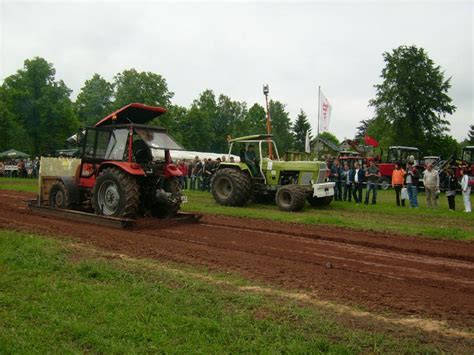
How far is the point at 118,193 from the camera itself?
33.1 feet

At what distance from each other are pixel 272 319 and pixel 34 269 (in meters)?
3.37

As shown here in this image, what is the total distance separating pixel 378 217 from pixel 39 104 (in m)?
40.6

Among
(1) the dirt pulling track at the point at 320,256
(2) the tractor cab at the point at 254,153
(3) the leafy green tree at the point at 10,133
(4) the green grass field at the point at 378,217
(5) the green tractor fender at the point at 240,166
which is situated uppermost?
Result: (3) the leafy green tree at the point at 10,133

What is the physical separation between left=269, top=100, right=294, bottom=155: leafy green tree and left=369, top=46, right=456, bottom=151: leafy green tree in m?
22.8

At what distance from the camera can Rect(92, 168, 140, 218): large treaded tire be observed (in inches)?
391

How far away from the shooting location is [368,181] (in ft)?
56.1

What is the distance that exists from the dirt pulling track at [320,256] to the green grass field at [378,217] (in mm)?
851

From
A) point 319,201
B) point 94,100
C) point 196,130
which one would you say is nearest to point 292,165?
point 319,201

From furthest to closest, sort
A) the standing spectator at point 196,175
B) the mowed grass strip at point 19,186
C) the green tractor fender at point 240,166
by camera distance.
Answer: the standing spectator at point 196,175 → the mowed grass strip at point 19,186 → the green tractor fender at point 240,166

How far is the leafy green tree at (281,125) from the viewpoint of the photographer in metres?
70.7

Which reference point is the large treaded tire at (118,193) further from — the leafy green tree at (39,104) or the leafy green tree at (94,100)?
the leafy green tree at (94,100)

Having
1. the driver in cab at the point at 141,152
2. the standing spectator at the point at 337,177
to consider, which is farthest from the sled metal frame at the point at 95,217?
the standing spectator at the point at 337,177

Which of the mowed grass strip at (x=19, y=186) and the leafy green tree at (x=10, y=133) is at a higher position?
the leafy green tree at (x=10, y=133)

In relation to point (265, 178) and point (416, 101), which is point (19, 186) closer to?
point (265, 178)
